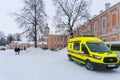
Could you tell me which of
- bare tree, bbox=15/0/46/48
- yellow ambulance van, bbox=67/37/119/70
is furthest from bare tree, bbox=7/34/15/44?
yellow ambulance van, bbox=67/37/119/70

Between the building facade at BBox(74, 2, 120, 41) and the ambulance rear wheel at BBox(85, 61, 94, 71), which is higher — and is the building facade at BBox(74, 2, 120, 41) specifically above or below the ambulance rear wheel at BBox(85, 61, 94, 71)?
above

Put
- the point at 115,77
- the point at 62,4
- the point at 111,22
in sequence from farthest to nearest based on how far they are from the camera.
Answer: the point at 62,4 < the point at 111,22 < the point at 115,77

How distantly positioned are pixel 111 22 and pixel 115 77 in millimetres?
23363

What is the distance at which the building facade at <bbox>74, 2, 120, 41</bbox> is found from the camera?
3249 centimetres

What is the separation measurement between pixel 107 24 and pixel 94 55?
76.0 ft

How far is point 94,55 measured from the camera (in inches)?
567

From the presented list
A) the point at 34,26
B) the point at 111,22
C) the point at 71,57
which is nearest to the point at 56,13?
the point at 34,26

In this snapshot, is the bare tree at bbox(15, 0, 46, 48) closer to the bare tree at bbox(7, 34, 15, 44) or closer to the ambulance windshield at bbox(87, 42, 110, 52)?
the ambulance windshield at bbox(87, 42, 110, 52)

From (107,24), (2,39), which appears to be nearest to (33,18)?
(107,24)

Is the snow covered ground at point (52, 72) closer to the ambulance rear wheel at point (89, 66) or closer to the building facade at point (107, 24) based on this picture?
the ambulance rear wheel at point (89, 66)

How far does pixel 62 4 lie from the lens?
47.8 meters

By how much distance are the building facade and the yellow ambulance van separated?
16.1 m

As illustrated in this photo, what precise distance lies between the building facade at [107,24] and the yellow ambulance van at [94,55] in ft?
52.8

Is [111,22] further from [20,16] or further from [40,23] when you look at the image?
[20,16]
